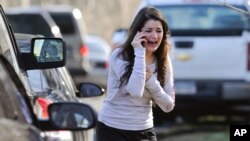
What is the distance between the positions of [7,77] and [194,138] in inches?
319

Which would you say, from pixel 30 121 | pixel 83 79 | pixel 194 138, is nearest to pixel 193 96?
pixel 194 138

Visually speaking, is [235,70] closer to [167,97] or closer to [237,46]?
[237,46]

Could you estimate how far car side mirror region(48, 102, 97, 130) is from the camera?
14.6 feet

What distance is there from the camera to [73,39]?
18.9 meters

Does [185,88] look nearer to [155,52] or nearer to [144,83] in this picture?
[155,52]

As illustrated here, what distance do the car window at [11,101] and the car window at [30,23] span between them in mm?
13040

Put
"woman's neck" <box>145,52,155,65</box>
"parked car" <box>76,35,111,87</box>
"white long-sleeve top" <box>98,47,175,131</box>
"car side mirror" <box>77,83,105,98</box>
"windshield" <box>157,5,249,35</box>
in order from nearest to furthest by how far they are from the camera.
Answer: "white long-sleeve top" <box>98,47,175,131</box> → "woman's neck" <box>145,52,155,65</box> → "car side mirror" <box>77,83,105,98</box> → "windshield" <box>157,5,249,35</box> → "parked car" <box>76,35,111,87</box>

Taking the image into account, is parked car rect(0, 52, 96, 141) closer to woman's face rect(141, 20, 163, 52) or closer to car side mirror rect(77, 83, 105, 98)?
woman's face rect(141, 20, 163, 52)

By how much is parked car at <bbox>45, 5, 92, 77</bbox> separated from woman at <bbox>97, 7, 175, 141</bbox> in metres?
11.9

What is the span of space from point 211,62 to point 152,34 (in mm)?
6638

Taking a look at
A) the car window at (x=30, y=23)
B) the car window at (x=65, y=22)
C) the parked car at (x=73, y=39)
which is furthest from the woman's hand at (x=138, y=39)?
the car window at (x=65, y=22)

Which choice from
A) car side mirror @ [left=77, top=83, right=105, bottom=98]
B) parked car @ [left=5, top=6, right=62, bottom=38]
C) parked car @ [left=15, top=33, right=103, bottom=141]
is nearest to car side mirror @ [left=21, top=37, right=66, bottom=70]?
parked car @ [left=15, top=33, right=103, bottom=141]

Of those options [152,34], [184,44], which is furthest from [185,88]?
[152,34]

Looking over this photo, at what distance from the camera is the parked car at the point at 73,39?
1852 cm
